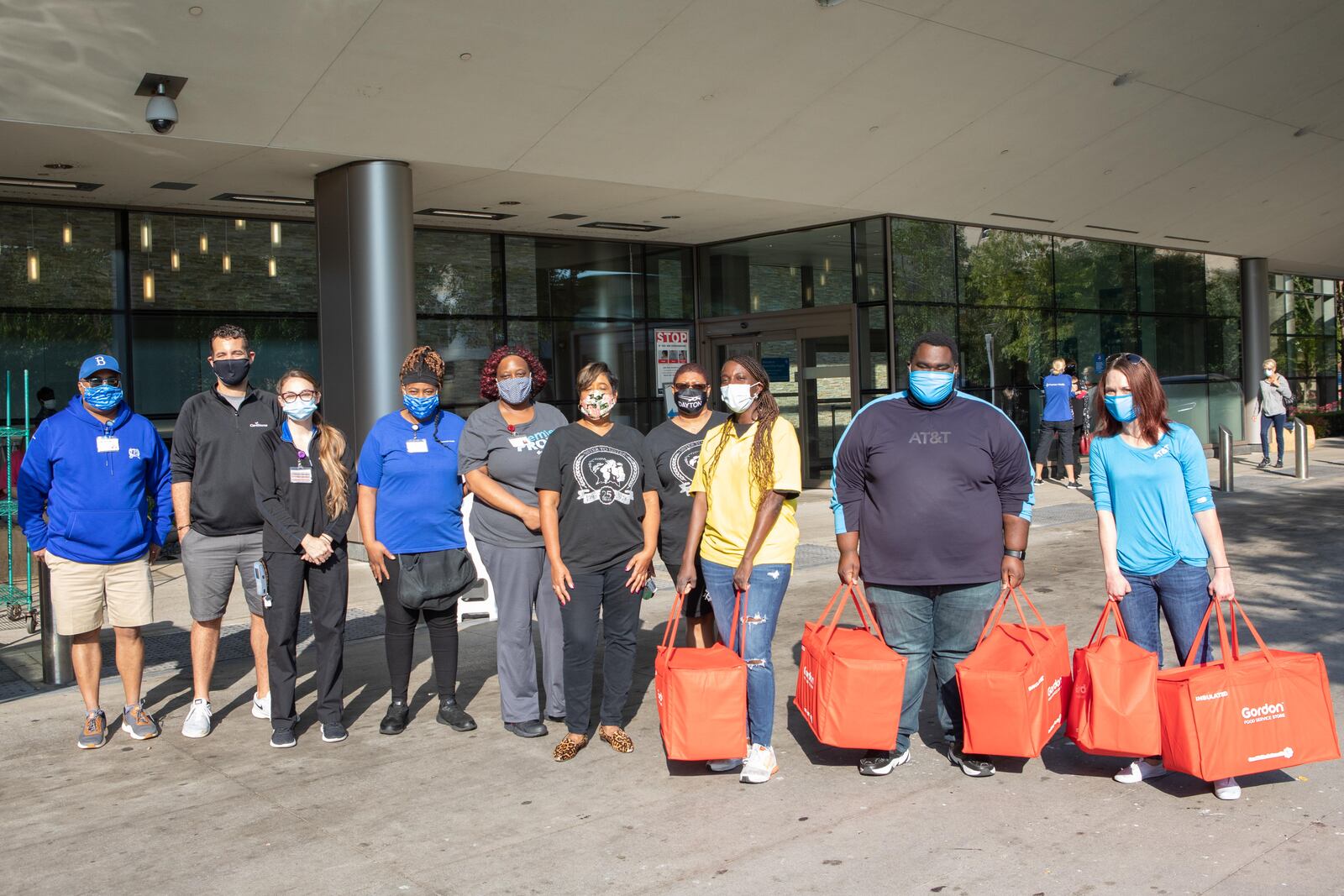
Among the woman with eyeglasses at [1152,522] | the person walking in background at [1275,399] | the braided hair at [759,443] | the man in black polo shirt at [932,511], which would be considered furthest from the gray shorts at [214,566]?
the person walking in background at [1275,399]

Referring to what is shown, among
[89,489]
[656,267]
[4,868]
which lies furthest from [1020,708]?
[656,267]

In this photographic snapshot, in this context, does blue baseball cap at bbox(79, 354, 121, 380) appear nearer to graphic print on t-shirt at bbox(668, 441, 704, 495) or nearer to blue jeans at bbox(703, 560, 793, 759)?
graphic print on t-shirt at bbox(668, 441, 704, 495)

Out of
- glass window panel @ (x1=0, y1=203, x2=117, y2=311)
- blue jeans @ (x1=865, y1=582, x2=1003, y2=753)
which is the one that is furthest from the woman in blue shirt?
glass window panel @ (x1=0, y1=203, x2=117, y2=311)

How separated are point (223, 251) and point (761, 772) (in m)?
11.4

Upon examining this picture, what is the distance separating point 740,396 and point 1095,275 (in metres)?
17.2

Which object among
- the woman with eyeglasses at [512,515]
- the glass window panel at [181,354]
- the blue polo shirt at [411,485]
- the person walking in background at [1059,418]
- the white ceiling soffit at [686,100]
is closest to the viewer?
the woman with eyeglasses at [512,515]

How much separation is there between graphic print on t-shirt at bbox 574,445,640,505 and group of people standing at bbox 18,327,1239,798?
1 centimetres

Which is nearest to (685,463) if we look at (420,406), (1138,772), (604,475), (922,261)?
(604,475)

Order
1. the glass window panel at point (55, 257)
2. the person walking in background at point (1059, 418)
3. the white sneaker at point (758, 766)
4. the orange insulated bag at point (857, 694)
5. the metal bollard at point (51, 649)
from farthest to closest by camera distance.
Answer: the person walking in background at point (1059, 418) < the glass window panel at point (55, 257) < the metal bollard at point (51, 649) < the white sneaker at point (758, 766) < the orange insulated bag at point (857, 694)

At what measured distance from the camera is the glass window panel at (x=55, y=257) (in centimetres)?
1300

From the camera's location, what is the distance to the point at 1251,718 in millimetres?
4641

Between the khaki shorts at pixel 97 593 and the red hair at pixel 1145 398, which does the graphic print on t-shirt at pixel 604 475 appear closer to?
the red hair at pixel 1145 398

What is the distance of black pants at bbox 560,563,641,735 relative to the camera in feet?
18.8

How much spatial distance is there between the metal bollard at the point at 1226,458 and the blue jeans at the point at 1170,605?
12.2 m
